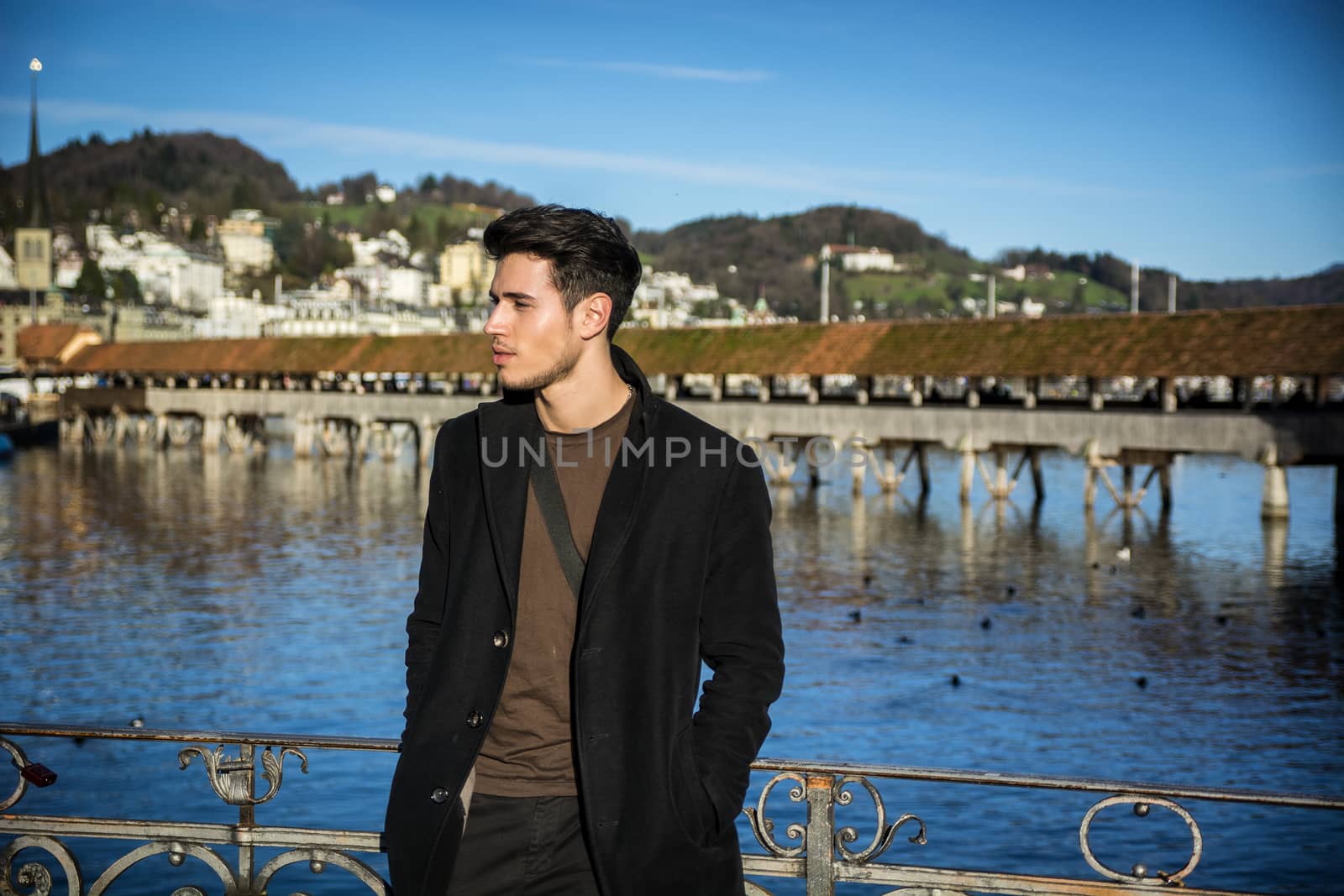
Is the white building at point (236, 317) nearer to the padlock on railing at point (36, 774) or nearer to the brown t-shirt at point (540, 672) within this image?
the padlock on railing at point (36, 774)

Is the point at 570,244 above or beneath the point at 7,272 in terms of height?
beneath

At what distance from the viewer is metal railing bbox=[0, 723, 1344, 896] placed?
157 inches

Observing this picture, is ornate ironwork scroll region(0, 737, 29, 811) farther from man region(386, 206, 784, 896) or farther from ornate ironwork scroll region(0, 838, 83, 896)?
man region(386, 206, 784, 896)

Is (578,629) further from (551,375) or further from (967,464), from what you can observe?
(967,464)

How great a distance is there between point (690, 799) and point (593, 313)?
107cm

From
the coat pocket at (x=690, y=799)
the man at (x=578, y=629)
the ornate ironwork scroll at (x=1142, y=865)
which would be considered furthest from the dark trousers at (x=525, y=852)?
the ornate ironwork scroll at (x=1142, y=865)

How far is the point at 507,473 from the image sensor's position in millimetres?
3055

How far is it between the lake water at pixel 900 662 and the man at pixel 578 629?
8611 millimetres

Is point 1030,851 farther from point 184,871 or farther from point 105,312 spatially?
point 105,312

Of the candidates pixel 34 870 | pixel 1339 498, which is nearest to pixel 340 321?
pixel 1339 498

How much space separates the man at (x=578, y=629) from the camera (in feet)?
9.43

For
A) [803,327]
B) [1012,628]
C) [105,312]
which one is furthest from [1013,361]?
[105,312]

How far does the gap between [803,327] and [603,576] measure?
140ft

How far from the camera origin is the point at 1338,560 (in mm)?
30531
